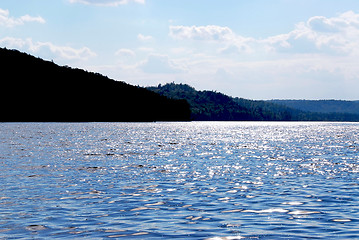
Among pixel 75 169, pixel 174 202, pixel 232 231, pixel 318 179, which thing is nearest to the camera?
pixel 232 231

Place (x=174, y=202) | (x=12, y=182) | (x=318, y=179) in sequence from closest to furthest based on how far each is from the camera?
(x=174, y=202) < (x=12, y=182) < (x=318, y=179)

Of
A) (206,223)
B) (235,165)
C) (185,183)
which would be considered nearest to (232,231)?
(206,223)

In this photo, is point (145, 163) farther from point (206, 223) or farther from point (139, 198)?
point (206, 223)

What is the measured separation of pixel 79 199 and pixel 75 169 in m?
17.6

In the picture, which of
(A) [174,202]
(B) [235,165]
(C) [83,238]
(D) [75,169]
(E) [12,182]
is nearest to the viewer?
(C) [83,238]

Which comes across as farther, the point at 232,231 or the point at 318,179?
the point at 318,179

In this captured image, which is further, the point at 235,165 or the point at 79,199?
the point at 235,165

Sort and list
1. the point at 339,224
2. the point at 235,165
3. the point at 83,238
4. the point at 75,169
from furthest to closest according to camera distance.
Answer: the point at 235,165, the point at 75,169, the point at 339,224, the point at 83,238

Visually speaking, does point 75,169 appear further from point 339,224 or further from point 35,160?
point 339,224

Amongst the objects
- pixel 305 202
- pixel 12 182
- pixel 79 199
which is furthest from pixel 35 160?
pixel 305 202

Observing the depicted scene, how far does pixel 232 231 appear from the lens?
20.3 metres

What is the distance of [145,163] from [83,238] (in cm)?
3372

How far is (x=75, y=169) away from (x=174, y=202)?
20.4 meters

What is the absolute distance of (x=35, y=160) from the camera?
53.8 metres
